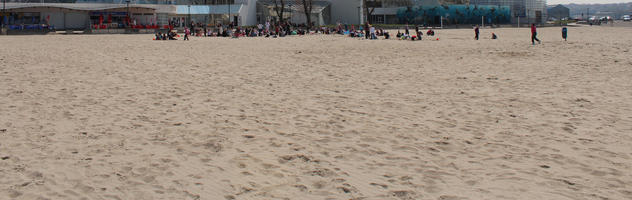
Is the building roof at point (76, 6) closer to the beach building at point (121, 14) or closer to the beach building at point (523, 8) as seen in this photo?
the beach building at point (121, 14)

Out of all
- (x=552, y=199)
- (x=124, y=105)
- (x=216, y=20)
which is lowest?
(x=552, y=199)

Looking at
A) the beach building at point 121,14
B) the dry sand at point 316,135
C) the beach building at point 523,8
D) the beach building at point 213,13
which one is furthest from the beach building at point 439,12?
the dry sand at point 316,135

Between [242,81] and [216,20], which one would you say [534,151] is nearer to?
[242,81]

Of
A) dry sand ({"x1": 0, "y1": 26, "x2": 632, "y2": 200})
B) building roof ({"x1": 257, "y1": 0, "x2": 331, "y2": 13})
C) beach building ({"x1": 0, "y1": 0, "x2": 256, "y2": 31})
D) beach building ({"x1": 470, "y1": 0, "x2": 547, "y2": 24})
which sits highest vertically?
beach building ({"x1": 470, "y1": 0, "x2": 547, "y2": 24})

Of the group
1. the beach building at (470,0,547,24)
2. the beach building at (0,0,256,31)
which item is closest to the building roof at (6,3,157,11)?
the beach building at (0,0,256,31)

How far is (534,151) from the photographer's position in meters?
6.04

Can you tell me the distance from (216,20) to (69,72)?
5079cm

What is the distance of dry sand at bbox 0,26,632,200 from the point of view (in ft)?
15.7

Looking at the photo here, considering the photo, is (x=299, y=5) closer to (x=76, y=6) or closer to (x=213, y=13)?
(x=213, y=13)

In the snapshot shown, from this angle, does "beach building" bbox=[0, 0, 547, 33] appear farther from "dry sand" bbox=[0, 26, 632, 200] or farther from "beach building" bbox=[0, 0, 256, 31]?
"dry sand" bbox=[0, 26, 632, 200]

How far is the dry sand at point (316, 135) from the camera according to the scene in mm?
4781

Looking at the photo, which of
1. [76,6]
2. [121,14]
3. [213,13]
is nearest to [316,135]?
[76,6]

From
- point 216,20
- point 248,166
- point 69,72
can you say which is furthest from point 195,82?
point 216,20

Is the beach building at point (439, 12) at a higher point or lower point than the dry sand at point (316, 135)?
higher
